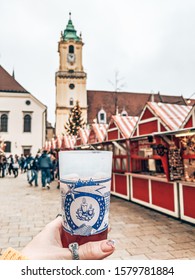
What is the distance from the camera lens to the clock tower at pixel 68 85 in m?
27.5

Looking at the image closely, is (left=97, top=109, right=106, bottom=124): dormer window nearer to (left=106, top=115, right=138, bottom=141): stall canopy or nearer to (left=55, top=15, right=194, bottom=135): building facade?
(left=55, top=15, right=194, bottom=135): building facade

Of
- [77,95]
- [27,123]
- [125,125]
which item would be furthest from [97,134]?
[77,95]

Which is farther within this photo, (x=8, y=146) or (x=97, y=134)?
(x=8, y=146)

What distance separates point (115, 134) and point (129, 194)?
155 cm

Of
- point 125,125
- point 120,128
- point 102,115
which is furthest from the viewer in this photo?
point 102,115

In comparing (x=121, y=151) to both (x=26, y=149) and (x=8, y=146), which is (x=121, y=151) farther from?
(x=8, y=146)

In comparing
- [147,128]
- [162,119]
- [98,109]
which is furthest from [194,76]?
[98,109]

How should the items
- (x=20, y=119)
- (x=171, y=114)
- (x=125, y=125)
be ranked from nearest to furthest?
1. (x=171, y=114)
2. (x=125, y=125)
3. (x=20, y=119)

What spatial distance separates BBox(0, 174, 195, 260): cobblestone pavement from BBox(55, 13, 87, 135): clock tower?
22.8 metres

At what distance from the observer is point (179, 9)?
2111 millimetres

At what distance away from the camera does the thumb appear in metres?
0.71

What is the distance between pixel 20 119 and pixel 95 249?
2117cm

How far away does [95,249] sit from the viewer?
714 mm

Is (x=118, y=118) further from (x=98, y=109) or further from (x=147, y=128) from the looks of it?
(x=98, y=109)
